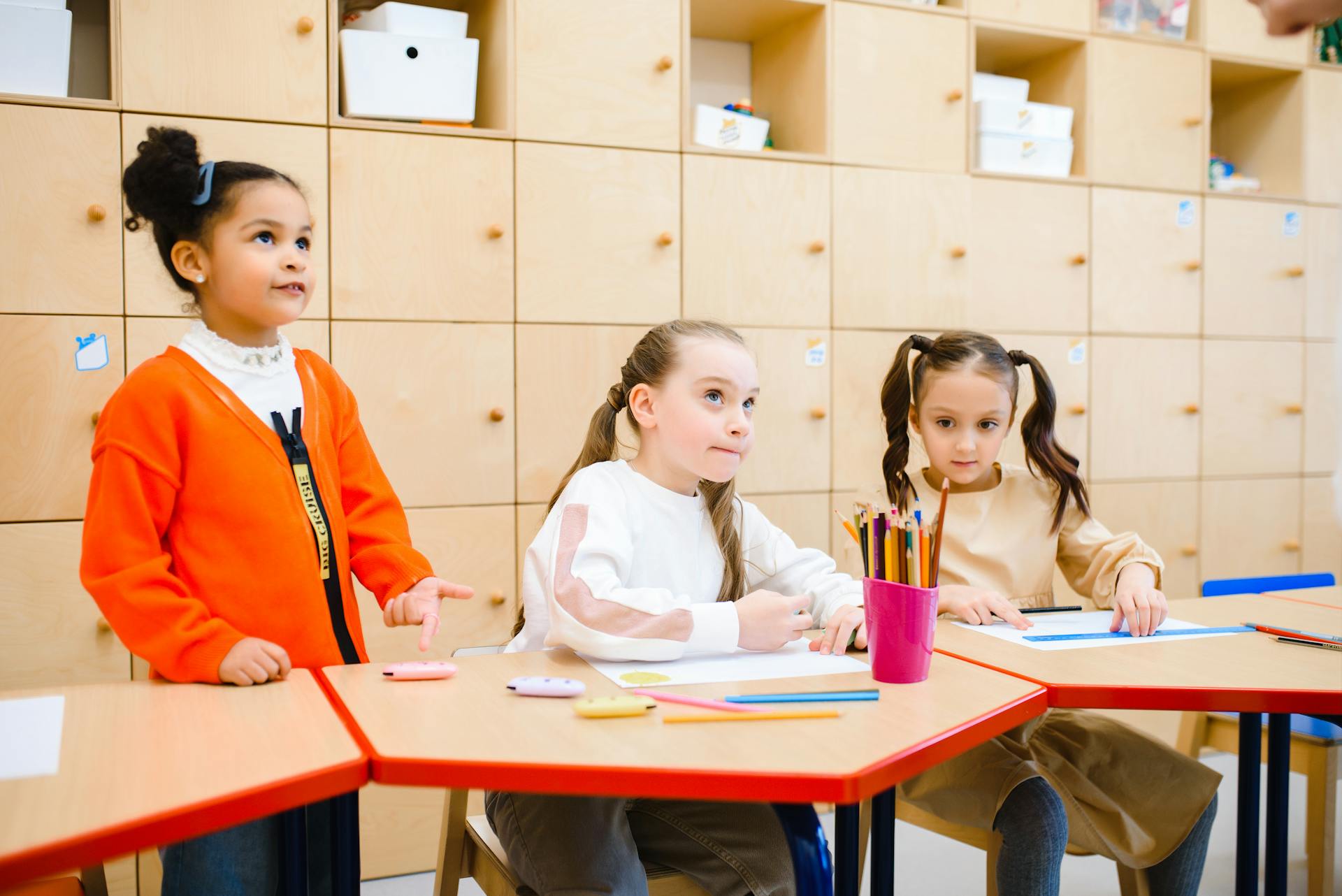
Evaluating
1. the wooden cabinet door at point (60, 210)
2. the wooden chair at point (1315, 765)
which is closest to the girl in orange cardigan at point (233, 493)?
Result: the wooden cabinet door at point (60, 210)

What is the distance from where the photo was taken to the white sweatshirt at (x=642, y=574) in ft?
4.36

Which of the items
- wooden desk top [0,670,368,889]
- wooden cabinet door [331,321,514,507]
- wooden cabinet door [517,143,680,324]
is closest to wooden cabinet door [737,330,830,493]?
wooden cabinet door [517,143,680,324]

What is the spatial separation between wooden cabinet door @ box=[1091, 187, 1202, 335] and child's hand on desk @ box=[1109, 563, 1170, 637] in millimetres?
1748

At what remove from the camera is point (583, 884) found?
4.09ft

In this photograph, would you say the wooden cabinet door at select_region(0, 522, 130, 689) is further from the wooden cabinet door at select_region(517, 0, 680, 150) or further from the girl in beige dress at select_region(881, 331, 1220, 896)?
the girl in beige dress at select_region(881, 331, 1220, 896)

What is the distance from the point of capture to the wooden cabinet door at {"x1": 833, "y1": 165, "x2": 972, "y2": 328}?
114 inches

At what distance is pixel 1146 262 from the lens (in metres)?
3.27

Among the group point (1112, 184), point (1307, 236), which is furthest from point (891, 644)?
point (1307, 236)

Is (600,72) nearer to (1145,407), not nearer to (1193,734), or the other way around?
(1145,407)

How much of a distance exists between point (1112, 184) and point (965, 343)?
1596mm

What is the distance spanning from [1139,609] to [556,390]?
1454 millimetres

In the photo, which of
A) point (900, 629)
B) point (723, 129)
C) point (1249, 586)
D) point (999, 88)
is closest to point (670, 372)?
point (900, 629)

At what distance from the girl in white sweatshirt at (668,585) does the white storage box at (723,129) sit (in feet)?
4.30

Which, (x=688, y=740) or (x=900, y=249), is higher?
(x=900, y=249)
